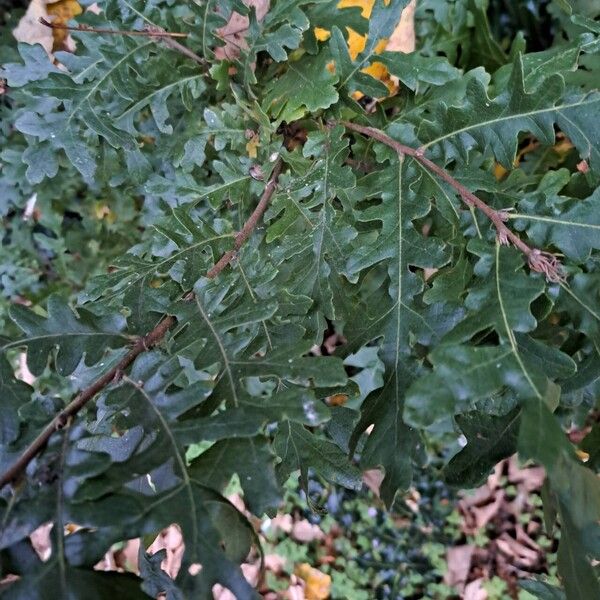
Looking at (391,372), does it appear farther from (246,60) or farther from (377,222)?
(246,60)

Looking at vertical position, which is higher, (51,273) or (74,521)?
(74,521)

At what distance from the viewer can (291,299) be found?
940 millimetres

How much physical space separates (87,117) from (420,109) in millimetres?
614

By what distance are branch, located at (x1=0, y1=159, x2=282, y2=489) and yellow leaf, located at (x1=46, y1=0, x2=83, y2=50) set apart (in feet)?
2.88

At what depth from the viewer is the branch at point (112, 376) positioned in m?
0.72

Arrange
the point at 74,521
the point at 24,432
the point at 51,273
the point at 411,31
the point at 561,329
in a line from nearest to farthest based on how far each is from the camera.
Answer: the point at 74,521 → the point at 24,432 → the point at 561,329 → the point at 411,31 → the point at 51,273

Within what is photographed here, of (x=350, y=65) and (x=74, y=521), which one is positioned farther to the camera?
(x=350, y=65)

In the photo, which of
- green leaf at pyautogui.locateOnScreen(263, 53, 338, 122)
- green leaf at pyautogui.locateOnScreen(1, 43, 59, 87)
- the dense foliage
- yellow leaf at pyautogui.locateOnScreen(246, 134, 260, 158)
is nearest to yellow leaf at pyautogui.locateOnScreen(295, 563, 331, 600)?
the dense foliage

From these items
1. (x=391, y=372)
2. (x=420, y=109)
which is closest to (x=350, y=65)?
(x=420, y=109)

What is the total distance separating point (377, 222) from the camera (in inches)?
44.5

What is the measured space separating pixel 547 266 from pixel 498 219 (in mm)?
98

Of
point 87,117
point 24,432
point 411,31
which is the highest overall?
point 411,31

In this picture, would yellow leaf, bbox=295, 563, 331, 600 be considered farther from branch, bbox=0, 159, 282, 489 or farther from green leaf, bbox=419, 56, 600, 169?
green leaf, bbox=419, 56, 600, 169

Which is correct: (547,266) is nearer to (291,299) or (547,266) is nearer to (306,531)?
(291,299)
